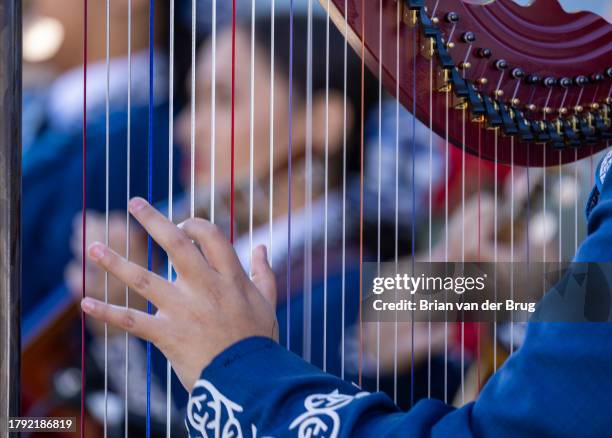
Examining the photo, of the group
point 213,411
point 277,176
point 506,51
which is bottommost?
point 213,411

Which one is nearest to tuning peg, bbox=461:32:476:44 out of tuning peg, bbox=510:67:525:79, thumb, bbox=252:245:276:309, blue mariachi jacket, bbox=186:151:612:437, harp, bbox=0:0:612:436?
harp, bbox=0:0:612:436

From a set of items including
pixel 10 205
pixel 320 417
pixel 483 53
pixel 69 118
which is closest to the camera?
pixel 320 417

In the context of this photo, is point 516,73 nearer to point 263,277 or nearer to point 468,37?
point 468,37

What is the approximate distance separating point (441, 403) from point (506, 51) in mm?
1060

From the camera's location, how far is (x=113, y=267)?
0.63 meters

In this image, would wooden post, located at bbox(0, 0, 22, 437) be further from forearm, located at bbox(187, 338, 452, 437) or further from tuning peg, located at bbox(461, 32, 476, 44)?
tuning peg, located at bbox(461, 32, 476, 44)

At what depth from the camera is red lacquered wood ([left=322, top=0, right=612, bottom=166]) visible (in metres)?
1.38

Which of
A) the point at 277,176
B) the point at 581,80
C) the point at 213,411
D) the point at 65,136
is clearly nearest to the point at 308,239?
the point at 277,176

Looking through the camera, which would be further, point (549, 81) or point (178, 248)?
point (549, 81)

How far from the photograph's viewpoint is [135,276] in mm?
616

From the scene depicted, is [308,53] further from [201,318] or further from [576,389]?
[576,389]

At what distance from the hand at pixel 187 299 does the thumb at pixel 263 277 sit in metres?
0.08

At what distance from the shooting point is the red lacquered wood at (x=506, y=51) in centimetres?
138

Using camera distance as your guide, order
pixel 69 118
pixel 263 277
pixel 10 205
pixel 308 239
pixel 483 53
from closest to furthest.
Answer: pixel 263 277 → pixel 10 205 → pixel 69 118 → pixel 483 53 → pixel 308 239
